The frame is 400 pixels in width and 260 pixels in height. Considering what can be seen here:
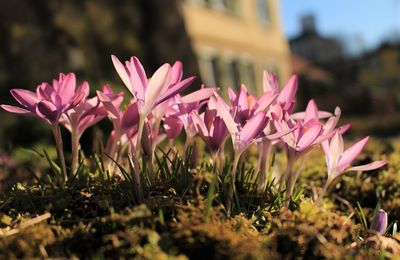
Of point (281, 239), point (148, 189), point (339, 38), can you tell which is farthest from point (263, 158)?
point (339, 38)

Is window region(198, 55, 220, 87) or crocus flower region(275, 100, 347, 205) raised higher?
crocus flower region(275, 100, 347, 205)

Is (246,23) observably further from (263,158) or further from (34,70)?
(263,158)

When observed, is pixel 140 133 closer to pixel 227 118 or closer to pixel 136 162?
pixel 136 162

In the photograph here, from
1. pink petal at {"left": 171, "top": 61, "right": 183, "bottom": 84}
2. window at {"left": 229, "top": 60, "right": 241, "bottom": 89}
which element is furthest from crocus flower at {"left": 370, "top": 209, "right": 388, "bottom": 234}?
window at {"left": 229, "top": 60, "right": 241, "bottom": 89}

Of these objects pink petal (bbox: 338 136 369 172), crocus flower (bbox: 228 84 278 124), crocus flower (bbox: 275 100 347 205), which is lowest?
pink petal (bbox: 338 136 369 172)

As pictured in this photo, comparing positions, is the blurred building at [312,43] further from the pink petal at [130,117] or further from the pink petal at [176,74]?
the pink petal at [176,74]

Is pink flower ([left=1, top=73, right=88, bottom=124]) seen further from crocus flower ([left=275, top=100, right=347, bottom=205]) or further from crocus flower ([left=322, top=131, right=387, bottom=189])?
crocus flower ([left=322, top=131, right=387, bottom=189])
